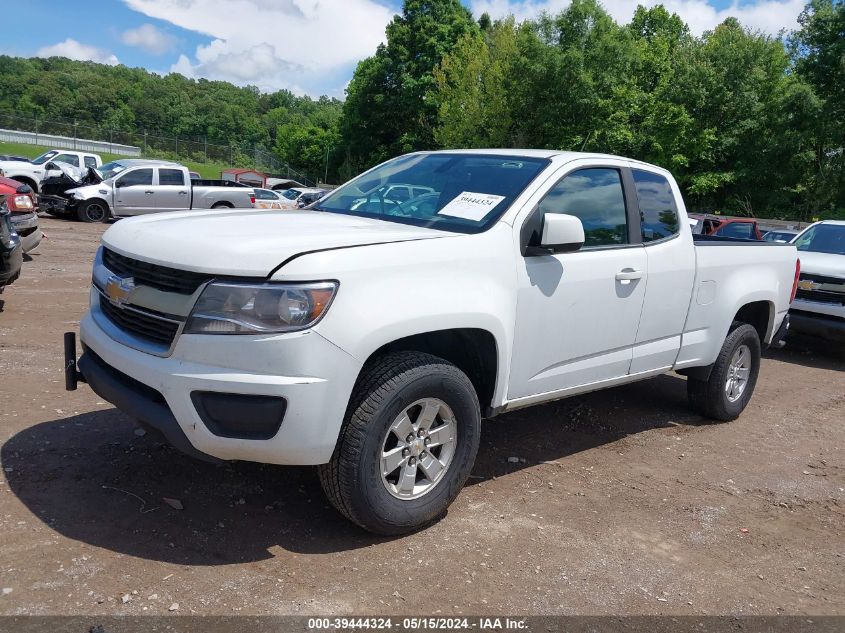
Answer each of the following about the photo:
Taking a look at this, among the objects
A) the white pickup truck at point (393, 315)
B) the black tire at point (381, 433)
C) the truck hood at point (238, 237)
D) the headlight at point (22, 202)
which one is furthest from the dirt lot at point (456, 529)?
the headlight at point (22, 202)

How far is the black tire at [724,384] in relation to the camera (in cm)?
556

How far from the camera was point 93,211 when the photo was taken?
63.0ft

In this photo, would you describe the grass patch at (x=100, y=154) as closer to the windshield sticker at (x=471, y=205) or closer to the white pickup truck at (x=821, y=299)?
the white pickup truck at (x=821, y=299)

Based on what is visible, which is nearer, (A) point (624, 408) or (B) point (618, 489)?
(B) point (618, 489)

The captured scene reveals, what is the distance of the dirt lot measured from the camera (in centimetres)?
300

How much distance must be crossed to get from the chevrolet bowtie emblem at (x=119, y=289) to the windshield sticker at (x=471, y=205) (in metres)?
1.64

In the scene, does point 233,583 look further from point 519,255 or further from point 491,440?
point 491,440

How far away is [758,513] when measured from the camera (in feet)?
13.7

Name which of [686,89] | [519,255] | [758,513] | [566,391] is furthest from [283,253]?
[686,89]

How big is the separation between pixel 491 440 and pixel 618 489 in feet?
3.16

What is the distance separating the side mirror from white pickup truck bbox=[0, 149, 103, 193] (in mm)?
19146

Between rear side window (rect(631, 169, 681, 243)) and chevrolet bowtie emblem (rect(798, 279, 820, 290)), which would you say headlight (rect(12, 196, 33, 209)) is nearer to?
rear side window (rect(631, 169, 681, 243))

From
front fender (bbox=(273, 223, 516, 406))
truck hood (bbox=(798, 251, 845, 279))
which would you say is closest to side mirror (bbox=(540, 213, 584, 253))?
front fender (bbox=(273, 223, 516, 406))

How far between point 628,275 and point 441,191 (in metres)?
1.23
